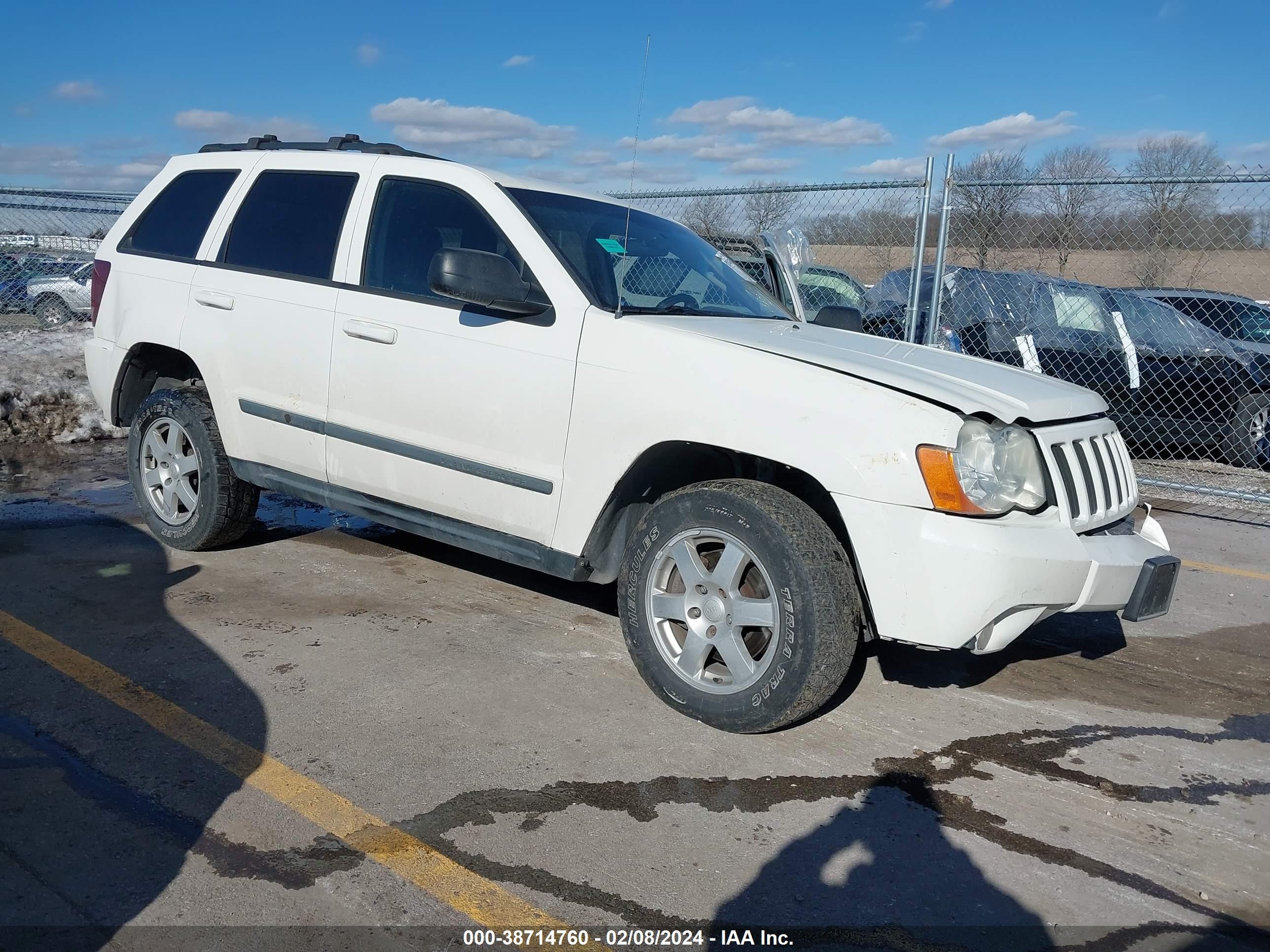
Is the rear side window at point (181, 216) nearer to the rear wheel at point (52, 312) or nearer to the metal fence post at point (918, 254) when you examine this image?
the metal fence post at point (918, 254)

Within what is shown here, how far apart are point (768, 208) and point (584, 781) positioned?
21.0 feet

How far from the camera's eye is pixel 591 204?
4766 mm

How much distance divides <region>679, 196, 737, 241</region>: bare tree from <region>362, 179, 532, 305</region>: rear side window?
13.2 feet

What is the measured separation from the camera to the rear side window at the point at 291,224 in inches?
187

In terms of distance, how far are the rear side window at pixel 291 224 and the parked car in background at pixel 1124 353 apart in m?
5.81

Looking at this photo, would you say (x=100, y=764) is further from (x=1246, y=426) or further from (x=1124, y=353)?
(x=1246, y=426)

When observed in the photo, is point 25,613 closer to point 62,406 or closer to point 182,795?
point 182,795

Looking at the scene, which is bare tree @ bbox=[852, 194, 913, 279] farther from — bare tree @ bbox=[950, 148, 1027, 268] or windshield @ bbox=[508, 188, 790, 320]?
windshield @ bbox=[508, 188, 790, 320]

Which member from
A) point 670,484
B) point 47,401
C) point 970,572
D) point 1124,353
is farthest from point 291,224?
point 1124,353

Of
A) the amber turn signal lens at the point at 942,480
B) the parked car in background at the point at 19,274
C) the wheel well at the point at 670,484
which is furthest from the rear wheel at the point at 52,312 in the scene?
the amber turn signal lens at the point at 942,480

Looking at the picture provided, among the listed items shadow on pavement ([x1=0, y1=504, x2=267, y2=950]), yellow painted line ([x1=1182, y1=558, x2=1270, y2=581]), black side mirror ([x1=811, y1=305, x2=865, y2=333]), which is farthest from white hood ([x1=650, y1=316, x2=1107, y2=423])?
yellow painted line ([x1=1182, y1=558, x2=1270, y2=581])

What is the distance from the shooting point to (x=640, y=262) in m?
4.49

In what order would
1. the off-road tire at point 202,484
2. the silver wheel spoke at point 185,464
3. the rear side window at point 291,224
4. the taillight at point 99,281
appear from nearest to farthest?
the rear side window at point 291,224
the off-road tire at point 202,484
the silver wheel spoke at point 185,464
the taillight at point 99,281

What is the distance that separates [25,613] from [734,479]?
3115mm
